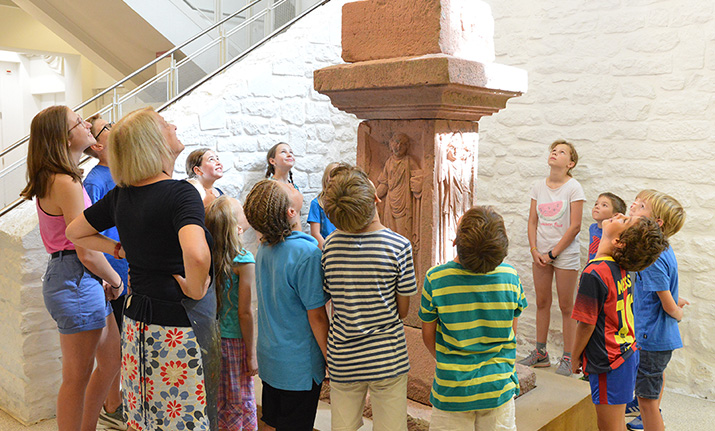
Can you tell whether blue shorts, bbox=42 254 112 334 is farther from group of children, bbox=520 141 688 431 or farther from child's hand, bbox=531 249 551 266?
child's hand, bbox=531 249 551 266

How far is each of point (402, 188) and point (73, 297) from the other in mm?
1505

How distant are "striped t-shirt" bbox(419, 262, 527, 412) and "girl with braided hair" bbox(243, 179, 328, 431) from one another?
417mm

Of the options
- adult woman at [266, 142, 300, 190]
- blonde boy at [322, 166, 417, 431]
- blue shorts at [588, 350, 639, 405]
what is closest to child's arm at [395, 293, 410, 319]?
blonde boy at [322, 166, 417, 431]

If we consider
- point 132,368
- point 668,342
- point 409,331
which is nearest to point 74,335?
point 132,368

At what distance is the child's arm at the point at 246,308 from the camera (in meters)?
2.38

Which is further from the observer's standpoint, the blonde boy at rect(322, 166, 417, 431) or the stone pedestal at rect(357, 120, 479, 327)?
the stone pedestal at rect(357, 120, 479, 327)

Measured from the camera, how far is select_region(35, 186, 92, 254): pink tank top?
2689 millimetres

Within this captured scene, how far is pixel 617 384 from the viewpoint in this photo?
242cm

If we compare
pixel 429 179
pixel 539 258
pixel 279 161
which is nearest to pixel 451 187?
pixel 429 179

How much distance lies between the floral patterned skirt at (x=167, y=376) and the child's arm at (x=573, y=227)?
Result: 9.44 feet

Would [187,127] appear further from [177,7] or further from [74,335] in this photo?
[177,7]

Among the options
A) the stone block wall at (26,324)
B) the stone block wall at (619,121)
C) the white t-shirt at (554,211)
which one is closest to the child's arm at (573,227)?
the white t-shirt at (554,211)

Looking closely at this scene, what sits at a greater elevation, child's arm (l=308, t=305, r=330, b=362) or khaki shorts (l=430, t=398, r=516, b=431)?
child's arm (l=308, t=305, r=330, b=362)

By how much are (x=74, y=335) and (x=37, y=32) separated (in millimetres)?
7665
